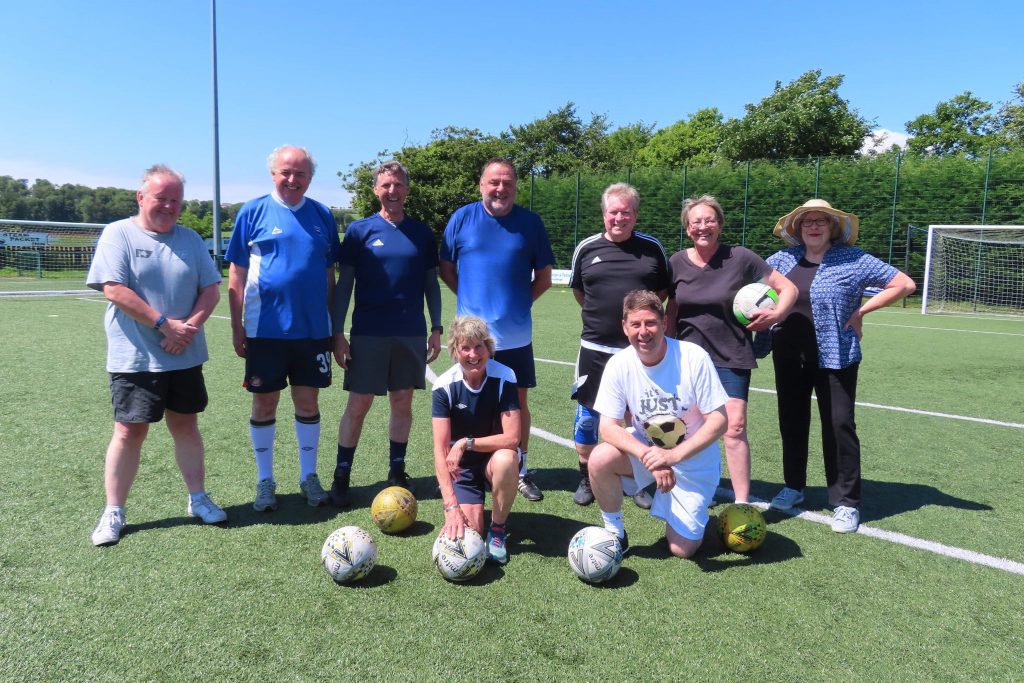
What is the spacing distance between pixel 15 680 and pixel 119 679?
1.22ft

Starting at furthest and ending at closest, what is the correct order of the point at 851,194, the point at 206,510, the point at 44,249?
the point at 44,249
the point at 851,194
the point at 206,510

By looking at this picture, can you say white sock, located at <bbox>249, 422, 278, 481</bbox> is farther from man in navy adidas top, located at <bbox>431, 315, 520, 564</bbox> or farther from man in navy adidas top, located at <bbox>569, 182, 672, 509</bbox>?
man in navy adidas top, located at <bbox>569, 182, 672, 509</bbox>

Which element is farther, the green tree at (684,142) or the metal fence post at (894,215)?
the green tree at (684,142)

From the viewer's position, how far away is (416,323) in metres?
4.43

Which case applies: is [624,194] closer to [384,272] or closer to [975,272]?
[384,272]

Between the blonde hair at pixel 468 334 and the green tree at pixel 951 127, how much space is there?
175ft

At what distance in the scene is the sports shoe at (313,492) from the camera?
4.26 m

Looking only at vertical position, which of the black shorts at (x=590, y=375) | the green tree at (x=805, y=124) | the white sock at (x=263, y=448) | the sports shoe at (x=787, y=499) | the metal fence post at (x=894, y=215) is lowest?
the sports shoe at (x=787, y=499)

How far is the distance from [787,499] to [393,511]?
2615 millimetres

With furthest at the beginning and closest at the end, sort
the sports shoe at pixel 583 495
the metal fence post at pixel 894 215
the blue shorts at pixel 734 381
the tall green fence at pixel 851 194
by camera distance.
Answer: the metal fence post at pixel 894 215
the tall green fence at pixel 851 194
the sports shoe at pixel 583 495
the blue shorts at pixel 734 381

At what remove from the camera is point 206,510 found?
390 centimetres

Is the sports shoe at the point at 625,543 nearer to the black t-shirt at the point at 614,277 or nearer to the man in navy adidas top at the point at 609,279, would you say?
the man in navy adidas top at the point at 609,279

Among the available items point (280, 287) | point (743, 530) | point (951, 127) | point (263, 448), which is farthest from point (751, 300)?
point (951, 127)

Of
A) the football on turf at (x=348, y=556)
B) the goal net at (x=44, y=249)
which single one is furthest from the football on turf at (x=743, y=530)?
the goal net at (x=44, y=249)
